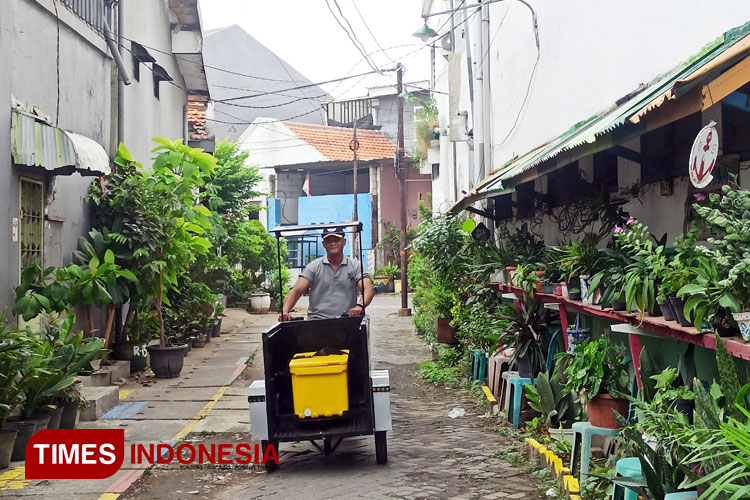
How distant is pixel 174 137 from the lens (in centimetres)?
1897

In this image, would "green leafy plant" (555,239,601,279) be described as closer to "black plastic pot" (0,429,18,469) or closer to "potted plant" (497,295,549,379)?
"potted plant" (497,295,549,379)

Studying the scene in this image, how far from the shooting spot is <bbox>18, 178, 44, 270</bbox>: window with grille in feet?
31.2

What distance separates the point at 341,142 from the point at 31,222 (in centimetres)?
3032

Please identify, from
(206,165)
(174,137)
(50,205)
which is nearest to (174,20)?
(174,137)

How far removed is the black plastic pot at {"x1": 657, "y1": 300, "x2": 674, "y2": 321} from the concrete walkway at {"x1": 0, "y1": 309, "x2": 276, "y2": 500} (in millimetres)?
4468

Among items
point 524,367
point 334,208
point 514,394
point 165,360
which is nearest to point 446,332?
point 165,360

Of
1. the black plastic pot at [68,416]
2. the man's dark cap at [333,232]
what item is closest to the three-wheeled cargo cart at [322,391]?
the man's dark cap at [333,232]

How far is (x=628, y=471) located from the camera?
4.58 metres

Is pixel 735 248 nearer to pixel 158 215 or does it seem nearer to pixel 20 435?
pixel 20 435

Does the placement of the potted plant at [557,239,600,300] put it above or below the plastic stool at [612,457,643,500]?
above

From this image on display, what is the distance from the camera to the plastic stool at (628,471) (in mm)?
4516

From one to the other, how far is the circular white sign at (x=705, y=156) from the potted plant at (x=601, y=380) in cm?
214

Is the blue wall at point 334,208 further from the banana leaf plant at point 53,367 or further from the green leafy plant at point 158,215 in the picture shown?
the banana leaf plant at point 53,367

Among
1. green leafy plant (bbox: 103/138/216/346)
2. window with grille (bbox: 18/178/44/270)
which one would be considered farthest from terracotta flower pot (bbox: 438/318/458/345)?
window with grille (bbox: 18/178/44/270)
